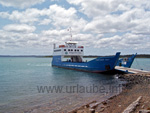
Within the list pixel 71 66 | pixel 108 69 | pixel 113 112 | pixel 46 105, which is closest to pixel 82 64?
pixel 71 66

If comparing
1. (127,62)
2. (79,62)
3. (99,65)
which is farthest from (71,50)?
(127,62)

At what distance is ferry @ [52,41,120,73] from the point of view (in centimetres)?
2214

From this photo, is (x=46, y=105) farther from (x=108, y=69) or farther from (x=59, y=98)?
(x=108, y=69)

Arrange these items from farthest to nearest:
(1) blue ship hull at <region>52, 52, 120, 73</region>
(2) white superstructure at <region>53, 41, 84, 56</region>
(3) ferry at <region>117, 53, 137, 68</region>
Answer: (2) white superstructure at <region>53, 41, 84, 56</region> < (3) ferry at <region>117, 53, 137, 68</region> < (1) blue ship hull at <region>52, 52, 120, 73</region>

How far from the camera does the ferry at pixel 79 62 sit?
2214 centimetres

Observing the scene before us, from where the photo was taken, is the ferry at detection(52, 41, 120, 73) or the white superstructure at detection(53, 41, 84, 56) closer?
the ferry at detection(52, 41, 120, 73)

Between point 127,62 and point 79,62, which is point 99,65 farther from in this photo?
point 127,62

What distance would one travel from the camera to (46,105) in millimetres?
9414

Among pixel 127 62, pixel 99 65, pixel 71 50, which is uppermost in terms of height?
pixel 71 50

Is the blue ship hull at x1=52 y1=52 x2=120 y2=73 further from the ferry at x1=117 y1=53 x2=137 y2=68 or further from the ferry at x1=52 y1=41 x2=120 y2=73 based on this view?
the ferry at x1=117 y1=53 x2=137 y2=68

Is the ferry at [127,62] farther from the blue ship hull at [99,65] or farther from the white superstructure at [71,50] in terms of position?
the white superstructure at [71,50]

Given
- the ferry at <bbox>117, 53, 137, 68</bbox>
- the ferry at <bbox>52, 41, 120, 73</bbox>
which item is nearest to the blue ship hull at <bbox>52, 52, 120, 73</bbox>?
the ferry at <bbox>52, 41, 120, 73</bbox>

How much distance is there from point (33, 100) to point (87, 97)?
12.6ft

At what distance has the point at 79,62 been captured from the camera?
29.5 metres
